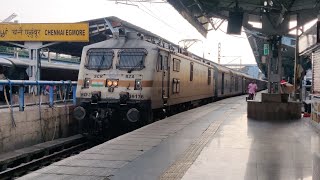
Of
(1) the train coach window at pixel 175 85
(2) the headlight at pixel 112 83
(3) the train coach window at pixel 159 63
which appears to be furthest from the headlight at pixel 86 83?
(1) the train coach window at pixel 175 85

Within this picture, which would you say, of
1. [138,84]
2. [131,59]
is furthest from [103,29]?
[138,84]

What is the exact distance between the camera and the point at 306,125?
13352 mm

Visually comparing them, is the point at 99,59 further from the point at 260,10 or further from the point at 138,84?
the point at 260,10

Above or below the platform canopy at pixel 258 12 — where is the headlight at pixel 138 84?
below

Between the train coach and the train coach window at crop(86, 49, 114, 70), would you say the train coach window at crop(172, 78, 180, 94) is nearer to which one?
the train coach

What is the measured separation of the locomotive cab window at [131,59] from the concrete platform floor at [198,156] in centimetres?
233

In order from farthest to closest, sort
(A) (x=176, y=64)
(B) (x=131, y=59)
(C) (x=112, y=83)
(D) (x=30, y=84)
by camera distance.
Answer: (A) (x=176, y=64), (B) (x=131, y=59), (C) (x=112, y=83), (D) (x=30, y=84)

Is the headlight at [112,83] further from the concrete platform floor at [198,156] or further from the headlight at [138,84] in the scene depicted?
the concrete platform floor at [198,156]

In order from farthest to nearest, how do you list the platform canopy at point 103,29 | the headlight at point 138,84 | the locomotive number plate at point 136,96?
the platform canopy at point 103,29, the headlight at point 138,84, the locomotive number plate at point 136,96

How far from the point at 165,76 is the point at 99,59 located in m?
2.38

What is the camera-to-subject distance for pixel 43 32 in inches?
1177

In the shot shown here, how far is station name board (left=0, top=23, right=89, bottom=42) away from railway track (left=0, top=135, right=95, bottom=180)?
15.9 meters

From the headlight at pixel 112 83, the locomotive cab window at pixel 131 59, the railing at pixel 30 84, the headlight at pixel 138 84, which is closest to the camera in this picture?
the railing at pixel 30 84

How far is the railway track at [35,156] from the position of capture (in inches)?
386
